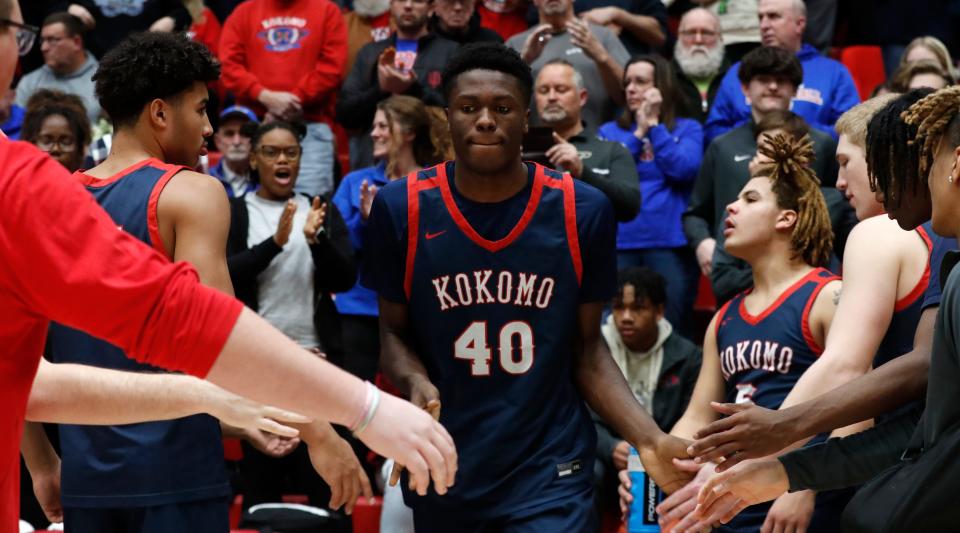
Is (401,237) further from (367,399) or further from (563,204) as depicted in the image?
(367,399)

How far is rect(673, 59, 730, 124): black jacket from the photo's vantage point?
8781mm

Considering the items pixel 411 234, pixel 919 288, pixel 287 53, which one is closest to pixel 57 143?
pixel 287 53

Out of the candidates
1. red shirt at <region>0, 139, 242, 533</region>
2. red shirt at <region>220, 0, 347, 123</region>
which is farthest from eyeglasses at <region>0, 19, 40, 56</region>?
red shirt at <region>220, 0, 347, 123</region>

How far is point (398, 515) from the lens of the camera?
575 centimetres

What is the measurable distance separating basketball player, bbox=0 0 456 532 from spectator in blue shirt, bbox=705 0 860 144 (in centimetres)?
649

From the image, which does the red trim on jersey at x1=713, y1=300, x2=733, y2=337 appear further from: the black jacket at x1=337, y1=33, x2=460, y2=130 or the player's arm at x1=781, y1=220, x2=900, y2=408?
the black jacket at x1=337, y1=33, x2=460, y2=130

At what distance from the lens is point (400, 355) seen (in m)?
4.20

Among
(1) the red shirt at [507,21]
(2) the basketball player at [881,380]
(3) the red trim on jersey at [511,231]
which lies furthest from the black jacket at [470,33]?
(2) the basketball player at [881,380]

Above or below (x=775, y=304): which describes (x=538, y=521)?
below

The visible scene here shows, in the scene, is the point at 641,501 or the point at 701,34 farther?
the point at 701,34

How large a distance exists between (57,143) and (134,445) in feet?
13.8

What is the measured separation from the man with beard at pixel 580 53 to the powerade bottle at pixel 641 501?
3523 millimetres

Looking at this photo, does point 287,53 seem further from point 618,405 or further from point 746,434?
point 746,434

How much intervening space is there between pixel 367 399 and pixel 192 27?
901 centimetres
